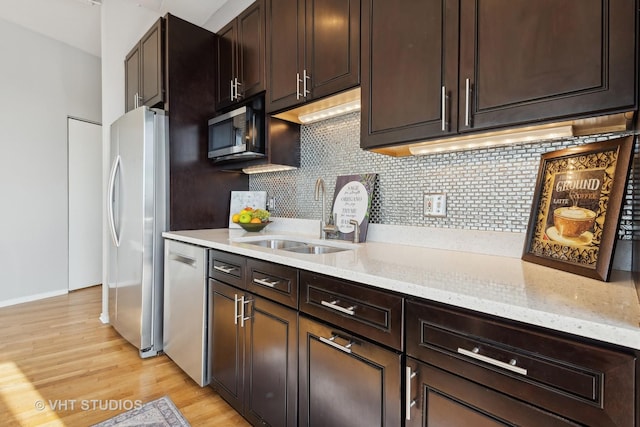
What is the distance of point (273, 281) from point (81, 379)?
166 cm

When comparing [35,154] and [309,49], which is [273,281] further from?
[35,154]

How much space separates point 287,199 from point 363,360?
1603mm

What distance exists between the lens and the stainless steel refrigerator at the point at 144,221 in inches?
92.4

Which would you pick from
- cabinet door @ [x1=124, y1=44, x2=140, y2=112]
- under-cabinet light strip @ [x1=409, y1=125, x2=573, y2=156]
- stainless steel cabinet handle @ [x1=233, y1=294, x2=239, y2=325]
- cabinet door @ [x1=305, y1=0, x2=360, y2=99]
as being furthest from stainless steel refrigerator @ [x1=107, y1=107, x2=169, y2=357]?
under-cabinet light strip @ [x1=409, y1=125, x2=573, y2=156]

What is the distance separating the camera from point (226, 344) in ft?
5.65

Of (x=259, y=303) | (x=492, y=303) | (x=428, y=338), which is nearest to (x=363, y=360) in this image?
(x=428, y=338)

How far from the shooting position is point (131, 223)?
8.14ft

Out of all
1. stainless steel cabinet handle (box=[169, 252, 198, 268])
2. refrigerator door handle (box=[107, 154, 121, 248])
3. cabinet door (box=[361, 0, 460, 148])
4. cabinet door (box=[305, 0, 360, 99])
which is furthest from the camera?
refrigerator door handle (box=[107, 154, 121, 248])

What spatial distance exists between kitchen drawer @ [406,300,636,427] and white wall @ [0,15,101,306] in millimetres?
4536

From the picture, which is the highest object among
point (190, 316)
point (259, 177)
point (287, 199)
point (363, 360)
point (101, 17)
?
point (101, 17)

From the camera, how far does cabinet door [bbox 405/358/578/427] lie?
715 millimetres

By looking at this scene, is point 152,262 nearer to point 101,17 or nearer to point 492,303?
point 492,303

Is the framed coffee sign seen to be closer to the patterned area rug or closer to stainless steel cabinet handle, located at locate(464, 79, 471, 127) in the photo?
stainless steel cabinet handle, located at locate(464, 79, 471, 127)

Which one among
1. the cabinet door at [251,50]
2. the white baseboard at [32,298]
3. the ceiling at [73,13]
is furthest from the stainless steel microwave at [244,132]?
the white baseboard at [32,298]
